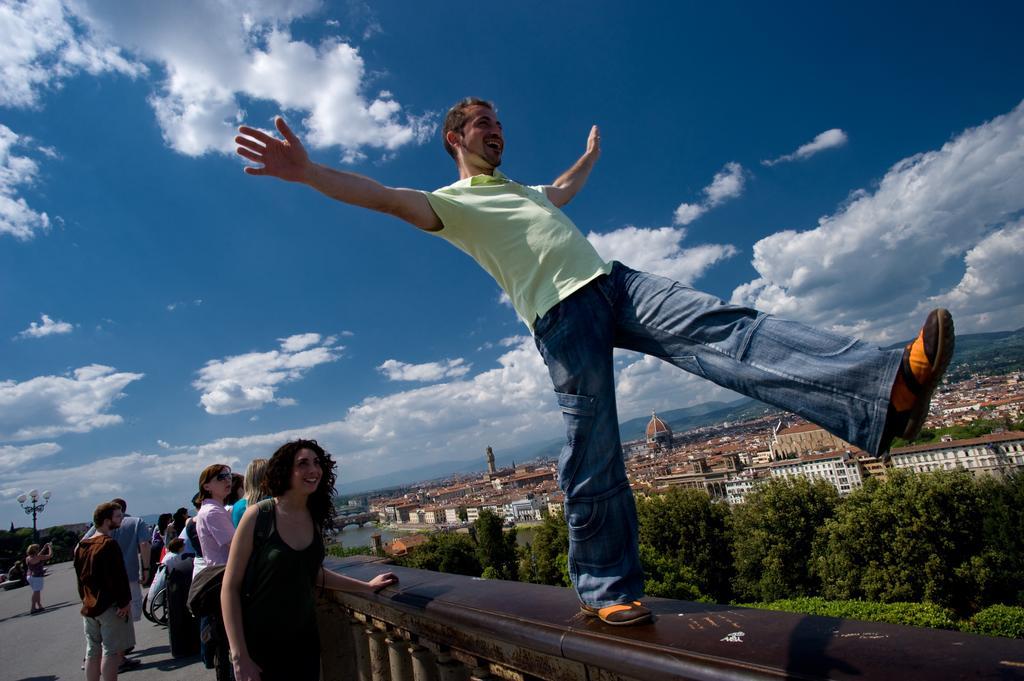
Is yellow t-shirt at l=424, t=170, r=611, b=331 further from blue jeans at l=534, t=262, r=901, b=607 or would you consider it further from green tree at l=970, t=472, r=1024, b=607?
green tree at l=970, t=472, r=1024, b=607

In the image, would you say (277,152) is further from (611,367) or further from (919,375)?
(919,375)

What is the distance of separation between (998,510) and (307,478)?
112 ft

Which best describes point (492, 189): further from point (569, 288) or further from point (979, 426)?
point (979, 426)

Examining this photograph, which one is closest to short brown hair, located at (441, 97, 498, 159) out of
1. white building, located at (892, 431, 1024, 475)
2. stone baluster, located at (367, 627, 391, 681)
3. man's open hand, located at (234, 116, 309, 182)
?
man's open hand, located at (234, 116, 309, 182)

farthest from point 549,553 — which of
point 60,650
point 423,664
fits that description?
point 423,664

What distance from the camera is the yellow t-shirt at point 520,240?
1.68 m

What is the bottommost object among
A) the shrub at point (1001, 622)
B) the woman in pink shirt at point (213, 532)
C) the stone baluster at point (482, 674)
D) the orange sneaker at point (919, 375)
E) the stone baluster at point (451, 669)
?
the shrub at point (1001, 622)

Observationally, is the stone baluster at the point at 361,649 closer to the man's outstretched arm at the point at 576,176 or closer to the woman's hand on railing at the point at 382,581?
the woman's hand on railing at the point at 382,581

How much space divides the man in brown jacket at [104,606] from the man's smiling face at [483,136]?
4500mm

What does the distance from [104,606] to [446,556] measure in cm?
3041

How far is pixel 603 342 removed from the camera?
5.33ft

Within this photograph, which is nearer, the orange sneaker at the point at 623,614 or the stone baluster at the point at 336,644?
the orange sneaker at the point at 623,614

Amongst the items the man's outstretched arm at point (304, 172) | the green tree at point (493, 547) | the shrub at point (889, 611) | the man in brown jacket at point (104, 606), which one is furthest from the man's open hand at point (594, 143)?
the green tree at point (493, 547)

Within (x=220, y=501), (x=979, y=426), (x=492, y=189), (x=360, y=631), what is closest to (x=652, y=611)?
(x=492, y=189)
